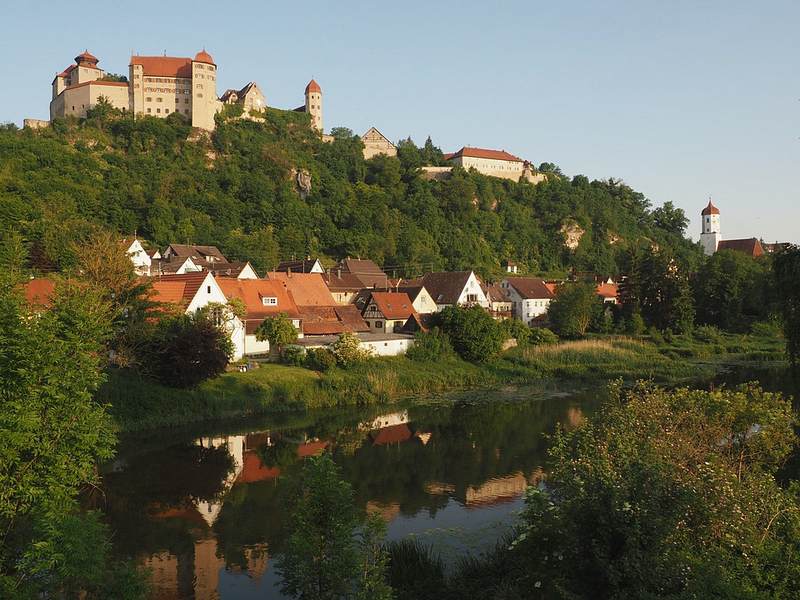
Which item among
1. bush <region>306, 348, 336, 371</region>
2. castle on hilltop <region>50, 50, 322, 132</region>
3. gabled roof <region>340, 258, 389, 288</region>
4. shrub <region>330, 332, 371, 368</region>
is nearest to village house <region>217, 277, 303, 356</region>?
bush <region>306, 348, 336, 371</region>

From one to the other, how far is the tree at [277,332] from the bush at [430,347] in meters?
8.55

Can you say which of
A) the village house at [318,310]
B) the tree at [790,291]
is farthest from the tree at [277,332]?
the tree at [790,291]

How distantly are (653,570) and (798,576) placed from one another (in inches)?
82.4

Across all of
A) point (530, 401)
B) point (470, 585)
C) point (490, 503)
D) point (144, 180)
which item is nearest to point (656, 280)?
point (530, 401)

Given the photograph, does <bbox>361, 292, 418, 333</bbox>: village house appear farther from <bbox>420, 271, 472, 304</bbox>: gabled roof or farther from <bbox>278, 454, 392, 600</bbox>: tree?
<bbox>278, 454, 392, 600</bbox>: tree

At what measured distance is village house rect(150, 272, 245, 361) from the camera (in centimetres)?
3747

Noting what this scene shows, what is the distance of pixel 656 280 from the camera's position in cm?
6619

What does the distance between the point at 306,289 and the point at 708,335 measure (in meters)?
37.7

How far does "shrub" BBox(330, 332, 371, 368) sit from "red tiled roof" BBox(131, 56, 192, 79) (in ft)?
283

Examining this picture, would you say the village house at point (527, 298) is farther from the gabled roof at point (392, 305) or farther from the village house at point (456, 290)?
the gabled roof at point (392, 305)

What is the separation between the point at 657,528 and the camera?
9336 millimetres

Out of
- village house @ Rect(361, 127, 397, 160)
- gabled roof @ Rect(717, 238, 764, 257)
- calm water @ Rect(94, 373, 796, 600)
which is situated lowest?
calm water @ Rect(94, 373, 796, 600)

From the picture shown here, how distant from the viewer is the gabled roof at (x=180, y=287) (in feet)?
123

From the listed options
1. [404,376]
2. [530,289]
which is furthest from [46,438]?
[530,289]
